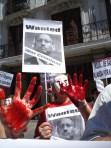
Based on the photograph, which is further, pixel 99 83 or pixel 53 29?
pixel 99 83

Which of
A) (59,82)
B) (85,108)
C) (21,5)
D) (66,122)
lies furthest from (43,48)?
(21,5)

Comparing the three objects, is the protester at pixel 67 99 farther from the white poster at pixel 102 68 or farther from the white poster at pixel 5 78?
the white poster at pixel 5 78

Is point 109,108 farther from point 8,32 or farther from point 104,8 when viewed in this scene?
point 8,32

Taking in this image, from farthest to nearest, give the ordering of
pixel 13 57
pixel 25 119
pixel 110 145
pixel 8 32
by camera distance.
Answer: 1. pixel 8 32
2. pixel 13 57
3. pixel 25 119
4. pixel 110 145

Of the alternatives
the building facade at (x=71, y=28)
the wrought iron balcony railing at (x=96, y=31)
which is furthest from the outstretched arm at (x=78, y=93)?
the wrought iron balcony railing at (x=96, y=31)

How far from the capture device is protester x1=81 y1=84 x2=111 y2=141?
5.87ft

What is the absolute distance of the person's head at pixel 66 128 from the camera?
3.03 meters

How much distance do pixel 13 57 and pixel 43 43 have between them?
14.2 m

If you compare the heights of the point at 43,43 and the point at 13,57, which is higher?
the point at 13,57

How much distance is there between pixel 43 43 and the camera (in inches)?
162

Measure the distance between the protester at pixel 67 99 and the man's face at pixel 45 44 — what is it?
0.70 meters

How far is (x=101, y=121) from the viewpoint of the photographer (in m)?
1.84

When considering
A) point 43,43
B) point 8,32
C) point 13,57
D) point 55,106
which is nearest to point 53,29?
point 43,43

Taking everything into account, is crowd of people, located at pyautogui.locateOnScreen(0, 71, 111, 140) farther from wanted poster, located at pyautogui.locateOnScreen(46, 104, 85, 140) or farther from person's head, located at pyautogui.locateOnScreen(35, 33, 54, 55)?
person's head, located at pyautogui.locateOnScreen(35, 33, 54, 55)
